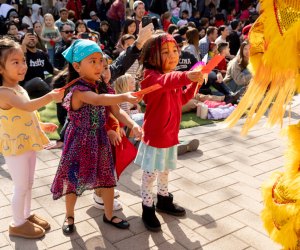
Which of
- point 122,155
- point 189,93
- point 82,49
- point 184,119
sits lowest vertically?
point 184,119

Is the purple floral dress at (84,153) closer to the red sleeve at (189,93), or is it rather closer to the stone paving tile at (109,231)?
the stone paving tile at (109,231)

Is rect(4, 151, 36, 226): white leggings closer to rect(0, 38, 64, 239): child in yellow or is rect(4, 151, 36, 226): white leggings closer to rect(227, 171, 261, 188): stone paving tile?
rect(0, 38, 64, 239): child in yellow

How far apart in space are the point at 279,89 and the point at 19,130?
1918 mm

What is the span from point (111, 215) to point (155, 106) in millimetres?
969

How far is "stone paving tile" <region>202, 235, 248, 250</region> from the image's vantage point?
10.0 feet

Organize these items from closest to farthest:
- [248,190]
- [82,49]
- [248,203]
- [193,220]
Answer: [82,49] → [193,220] → [248,203] → [248,190]

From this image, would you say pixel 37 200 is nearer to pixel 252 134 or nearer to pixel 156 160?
pixel 156 160

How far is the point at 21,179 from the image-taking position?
9.76 feet

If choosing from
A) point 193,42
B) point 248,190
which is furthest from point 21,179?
point 193,42

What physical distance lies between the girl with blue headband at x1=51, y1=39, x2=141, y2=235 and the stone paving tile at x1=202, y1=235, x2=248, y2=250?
89 cm

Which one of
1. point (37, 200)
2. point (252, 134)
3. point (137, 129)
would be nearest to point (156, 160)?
point (137, 129)

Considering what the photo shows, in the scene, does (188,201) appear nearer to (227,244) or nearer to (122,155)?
(227,244)

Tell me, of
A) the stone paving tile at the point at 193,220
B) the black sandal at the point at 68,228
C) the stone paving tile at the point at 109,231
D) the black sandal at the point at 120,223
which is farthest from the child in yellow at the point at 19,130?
the stone paving tile at the point at 193,220

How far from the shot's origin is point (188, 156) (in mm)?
4762
